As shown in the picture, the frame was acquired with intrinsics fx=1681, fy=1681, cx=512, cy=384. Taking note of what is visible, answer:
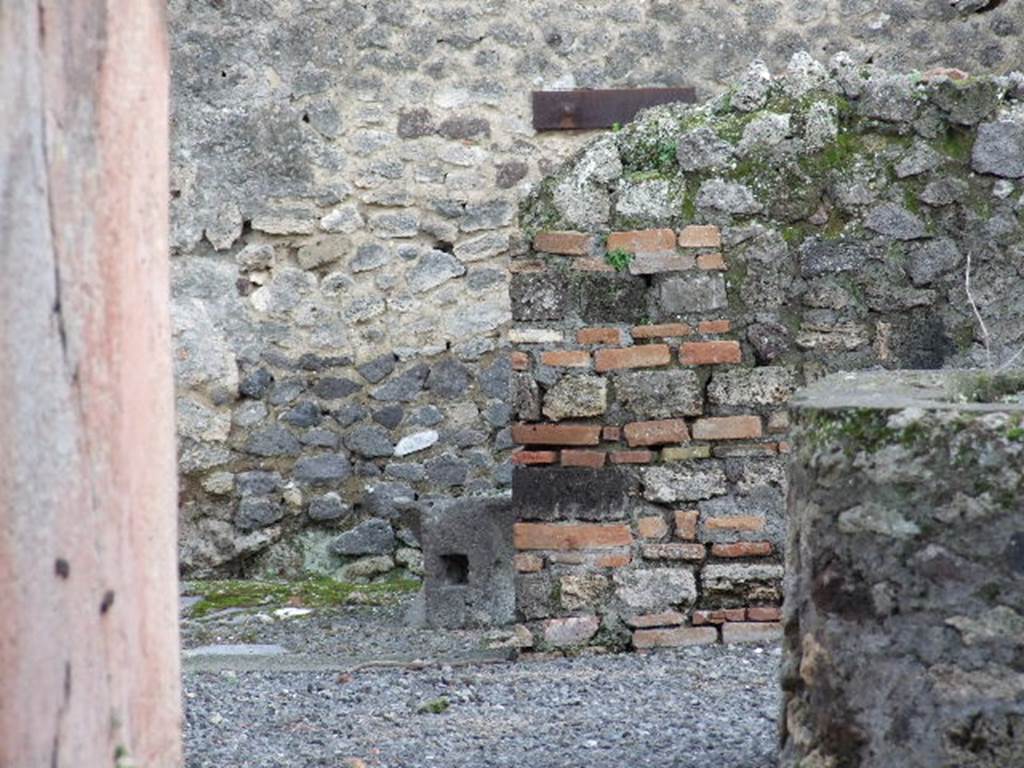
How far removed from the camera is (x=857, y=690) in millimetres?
2988

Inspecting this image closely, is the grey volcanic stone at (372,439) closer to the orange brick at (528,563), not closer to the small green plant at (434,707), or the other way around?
the orange brick at (528,563)

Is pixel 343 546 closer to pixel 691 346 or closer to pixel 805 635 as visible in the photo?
pixel 691 346

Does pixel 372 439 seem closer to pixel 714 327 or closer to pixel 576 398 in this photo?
pixel 576 398

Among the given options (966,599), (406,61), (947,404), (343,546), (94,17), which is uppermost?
(406,61)

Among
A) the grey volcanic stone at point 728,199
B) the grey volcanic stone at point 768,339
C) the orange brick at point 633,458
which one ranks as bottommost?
the orange brick at point 633,458

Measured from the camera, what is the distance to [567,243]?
5.51 meters

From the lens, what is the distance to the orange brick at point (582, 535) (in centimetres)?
543

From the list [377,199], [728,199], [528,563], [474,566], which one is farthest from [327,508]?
[728,199]

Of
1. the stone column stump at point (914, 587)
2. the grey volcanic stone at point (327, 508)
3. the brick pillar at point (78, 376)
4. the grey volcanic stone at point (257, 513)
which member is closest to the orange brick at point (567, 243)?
the stone column stump at point (914, 587)

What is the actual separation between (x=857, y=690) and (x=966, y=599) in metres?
0.26

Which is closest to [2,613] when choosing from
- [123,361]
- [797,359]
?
[123,361]

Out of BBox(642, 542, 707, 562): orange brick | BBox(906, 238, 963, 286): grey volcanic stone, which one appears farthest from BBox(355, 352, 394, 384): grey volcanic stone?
BBox(906, 238, 963, 286): grey volcanic stone

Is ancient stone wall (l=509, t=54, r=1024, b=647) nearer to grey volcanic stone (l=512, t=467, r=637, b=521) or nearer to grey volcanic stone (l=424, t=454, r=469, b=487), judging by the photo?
grey volcanic stone (l=512, t=467, r=637, b=521)

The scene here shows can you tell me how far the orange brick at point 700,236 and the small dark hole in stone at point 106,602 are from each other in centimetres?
341
